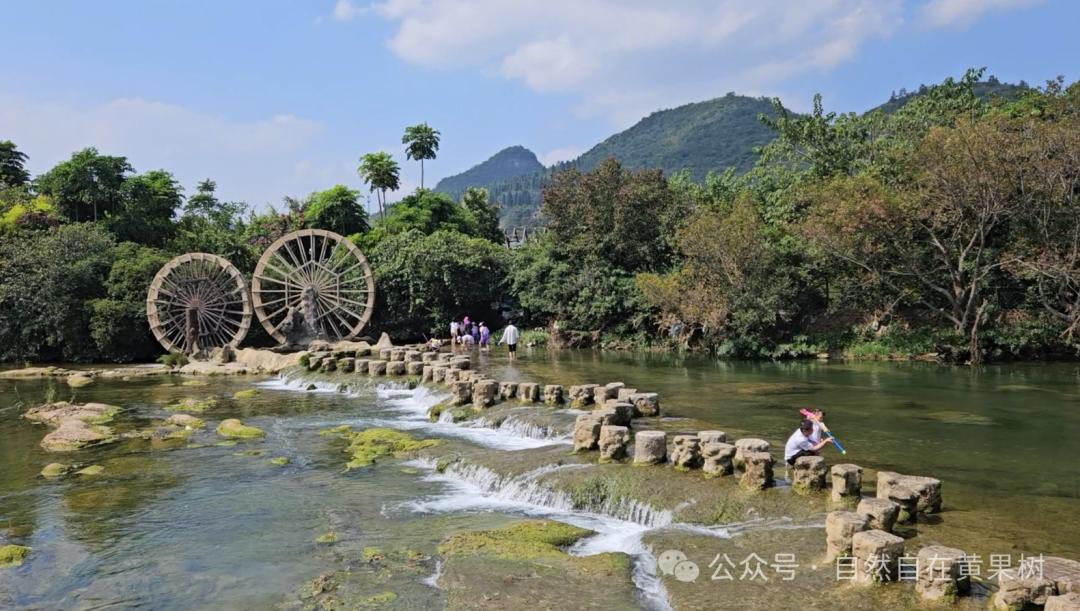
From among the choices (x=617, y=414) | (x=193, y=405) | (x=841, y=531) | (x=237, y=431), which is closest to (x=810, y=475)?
(x=841, y=531)

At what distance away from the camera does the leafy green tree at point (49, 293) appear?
3127 cm

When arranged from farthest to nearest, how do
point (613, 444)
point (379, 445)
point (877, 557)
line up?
point (379, 445), point (613, 444), point (877, 557)

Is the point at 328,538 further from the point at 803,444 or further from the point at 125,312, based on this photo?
the point at 125,312

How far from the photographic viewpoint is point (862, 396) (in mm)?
18312

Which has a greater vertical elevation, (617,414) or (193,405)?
(617,414)

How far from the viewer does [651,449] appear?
1121 cm

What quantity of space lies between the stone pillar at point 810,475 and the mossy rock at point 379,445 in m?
7.20

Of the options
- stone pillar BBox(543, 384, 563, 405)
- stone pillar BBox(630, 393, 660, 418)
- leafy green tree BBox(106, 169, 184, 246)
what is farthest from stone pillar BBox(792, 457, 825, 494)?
leafy green tree BBox(106, 169, 184, 246)

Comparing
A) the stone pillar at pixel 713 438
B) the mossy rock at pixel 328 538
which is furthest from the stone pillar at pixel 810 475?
the mossy rock at pixel 328 538

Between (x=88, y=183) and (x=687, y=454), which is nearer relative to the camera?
(x=687, y=454)

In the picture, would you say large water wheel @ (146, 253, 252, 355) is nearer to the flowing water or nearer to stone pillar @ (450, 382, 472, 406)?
the flowing water

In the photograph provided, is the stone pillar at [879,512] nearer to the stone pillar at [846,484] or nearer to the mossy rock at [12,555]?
the stone pillar at [846,484]

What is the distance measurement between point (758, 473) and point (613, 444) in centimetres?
258

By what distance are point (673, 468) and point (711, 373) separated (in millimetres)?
13650
